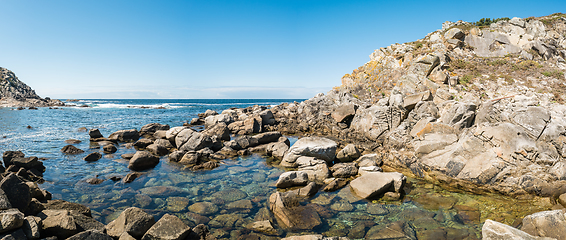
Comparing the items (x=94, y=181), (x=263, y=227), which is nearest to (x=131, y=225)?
(x=263, y=227)

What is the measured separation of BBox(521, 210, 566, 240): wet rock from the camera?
645 cm

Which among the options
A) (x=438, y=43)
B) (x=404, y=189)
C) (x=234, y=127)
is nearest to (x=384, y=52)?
(x=438, y=43)

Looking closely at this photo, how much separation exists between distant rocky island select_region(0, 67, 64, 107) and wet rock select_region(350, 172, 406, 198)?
4366 inches

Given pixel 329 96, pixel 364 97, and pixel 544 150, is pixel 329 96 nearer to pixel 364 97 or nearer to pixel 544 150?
pixel 364 97

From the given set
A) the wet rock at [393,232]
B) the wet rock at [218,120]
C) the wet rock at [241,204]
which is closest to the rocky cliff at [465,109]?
the wet rock at [393,232]

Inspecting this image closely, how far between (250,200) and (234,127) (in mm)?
17706

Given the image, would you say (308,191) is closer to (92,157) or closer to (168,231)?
(168,231)

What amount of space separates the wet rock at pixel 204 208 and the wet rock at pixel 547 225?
10.3 meters

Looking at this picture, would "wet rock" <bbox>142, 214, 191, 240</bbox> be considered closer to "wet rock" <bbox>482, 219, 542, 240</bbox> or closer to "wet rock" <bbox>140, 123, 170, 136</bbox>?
"wet rock" <bbox>482, 219, 542, 240</bbox>

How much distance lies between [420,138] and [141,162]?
1699 cm

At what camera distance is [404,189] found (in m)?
11.4

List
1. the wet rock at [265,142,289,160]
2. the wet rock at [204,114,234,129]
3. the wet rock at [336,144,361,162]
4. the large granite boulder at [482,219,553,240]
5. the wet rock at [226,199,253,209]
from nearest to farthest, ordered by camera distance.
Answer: the large granite boulder at [482,219,553,240] → the wet rock at [226,199,253,209] → the wet rock at [336,144,361,162] → the wet rock at [265,142,289,160] → the wet rock at [204,114,234,129]

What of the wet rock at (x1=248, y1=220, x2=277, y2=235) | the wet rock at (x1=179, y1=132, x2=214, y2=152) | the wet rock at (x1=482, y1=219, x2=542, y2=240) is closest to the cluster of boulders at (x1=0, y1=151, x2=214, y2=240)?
the wet rock at (x1=248, y1=220, x2=277, y2=235)

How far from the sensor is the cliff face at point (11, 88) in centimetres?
8406
